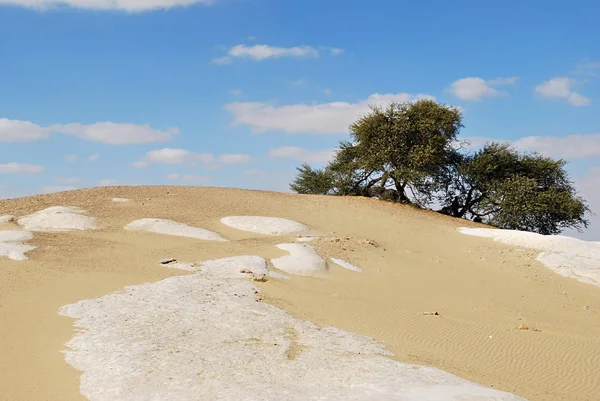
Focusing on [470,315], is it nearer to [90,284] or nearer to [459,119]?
[90,284]

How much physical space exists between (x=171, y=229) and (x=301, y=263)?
6.13 metres

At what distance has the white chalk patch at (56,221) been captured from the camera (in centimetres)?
1995

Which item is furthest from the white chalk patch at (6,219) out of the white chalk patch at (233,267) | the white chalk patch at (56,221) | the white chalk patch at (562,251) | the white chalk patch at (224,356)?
the white chalk patch at (562,251)

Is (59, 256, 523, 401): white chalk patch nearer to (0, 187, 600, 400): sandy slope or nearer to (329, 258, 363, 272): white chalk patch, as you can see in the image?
(0, 187, 600, 400): sandy slope

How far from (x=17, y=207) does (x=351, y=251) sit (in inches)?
566

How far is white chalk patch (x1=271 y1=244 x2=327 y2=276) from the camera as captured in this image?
53.1 ft

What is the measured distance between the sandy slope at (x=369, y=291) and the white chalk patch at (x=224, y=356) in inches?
23.0

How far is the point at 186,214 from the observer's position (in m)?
23.1

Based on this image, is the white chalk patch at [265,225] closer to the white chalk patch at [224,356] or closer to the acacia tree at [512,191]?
the white chalk patch at [224,356]

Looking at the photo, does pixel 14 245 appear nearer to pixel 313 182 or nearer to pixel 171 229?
pixel 171 229

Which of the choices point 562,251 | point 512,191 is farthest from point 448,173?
point 562,251

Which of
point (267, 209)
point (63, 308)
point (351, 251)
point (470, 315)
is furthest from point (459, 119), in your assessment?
point (63, 308)

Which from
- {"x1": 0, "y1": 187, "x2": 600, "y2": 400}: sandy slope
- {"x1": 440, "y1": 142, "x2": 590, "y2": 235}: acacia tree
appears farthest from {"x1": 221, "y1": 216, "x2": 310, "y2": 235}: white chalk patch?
{"x1": 440, "y1": 142, "x2": 590, "y2": 235}: acacia tree

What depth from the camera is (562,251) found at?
22484 mm
